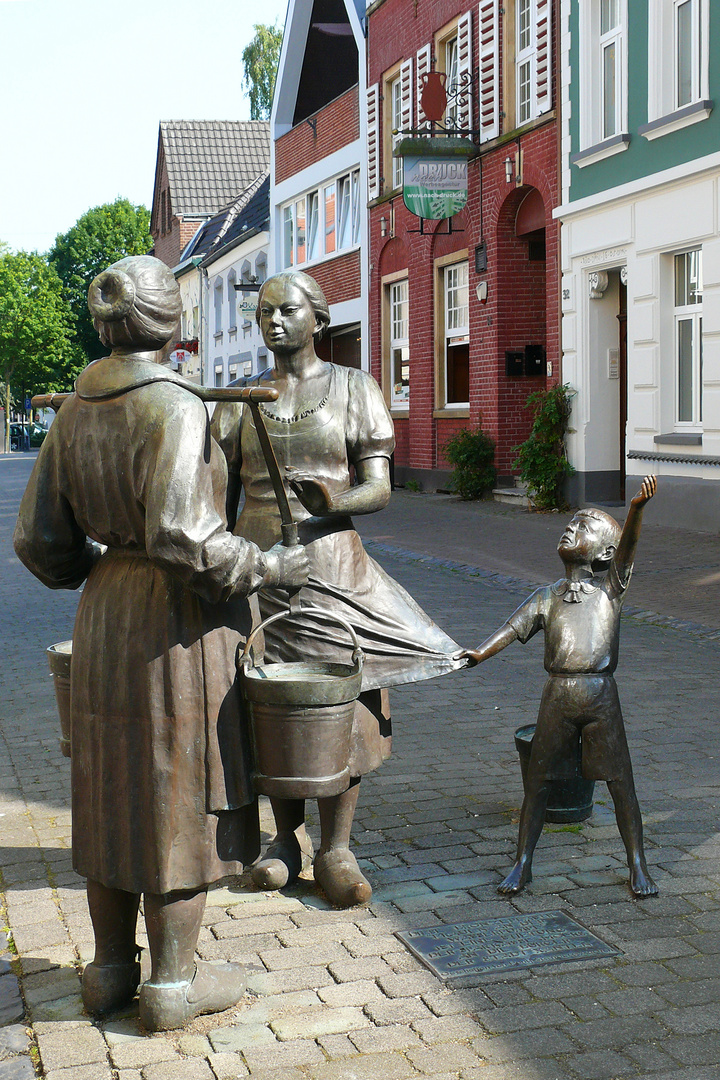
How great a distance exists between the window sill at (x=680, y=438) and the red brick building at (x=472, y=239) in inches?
124

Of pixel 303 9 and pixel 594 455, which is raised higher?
pixel 303 9

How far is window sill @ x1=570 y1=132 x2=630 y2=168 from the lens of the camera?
16188mm

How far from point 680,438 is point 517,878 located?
38.8 ft

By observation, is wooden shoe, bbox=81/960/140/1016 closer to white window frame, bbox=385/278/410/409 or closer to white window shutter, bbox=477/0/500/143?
white window shutter, bbox=477/0/500/143

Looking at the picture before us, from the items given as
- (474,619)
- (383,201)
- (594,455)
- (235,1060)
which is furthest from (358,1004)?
(383,201)

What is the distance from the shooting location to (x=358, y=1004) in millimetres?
3443

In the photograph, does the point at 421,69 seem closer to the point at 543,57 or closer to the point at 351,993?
the point at 543,57

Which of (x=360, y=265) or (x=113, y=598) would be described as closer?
(x=113, y=598)

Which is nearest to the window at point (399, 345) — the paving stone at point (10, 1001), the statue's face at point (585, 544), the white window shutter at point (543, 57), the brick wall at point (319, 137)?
the brick wall at point (319, 137)

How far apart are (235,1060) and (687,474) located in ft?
42.5

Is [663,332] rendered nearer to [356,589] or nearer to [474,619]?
[474,619]

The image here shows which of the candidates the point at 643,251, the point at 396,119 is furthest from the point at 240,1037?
the point at 396,119

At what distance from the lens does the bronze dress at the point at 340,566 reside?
4145 mm

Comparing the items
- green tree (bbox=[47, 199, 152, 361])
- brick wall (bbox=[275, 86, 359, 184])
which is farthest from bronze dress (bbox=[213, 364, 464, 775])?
green tree (bbox=[47, 199, 152, 361])
